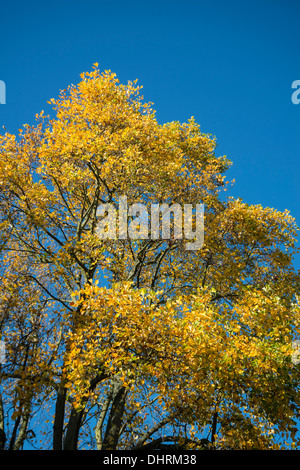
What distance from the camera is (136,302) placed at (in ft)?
32.8

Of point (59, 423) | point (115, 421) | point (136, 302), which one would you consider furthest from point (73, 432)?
point (136, 302)

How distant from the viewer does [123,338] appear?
10.2 meters

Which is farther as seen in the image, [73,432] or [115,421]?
[115,421]

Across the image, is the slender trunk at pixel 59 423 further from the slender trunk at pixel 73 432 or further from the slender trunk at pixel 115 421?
the slender trunk at pixel 115 421

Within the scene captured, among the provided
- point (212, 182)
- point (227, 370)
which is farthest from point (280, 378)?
point (212, 182)

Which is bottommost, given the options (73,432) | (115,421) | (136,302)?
(73,432)

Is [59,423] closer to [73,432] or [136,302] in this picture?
[73,432]

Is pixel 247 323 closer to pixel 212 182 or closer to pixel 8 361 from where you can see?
pixel 8 361

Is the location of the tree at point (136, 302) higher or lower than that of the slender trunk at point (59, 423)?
higher

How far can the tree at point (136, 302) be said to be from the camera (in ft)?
31.9

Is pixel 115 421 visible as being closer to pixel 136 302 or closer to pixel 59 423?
pixel 59 423

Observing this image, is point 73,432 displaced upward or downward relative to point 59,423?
downward

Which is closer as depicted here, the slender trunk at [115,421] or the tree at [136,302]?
the tree at [136,302]
